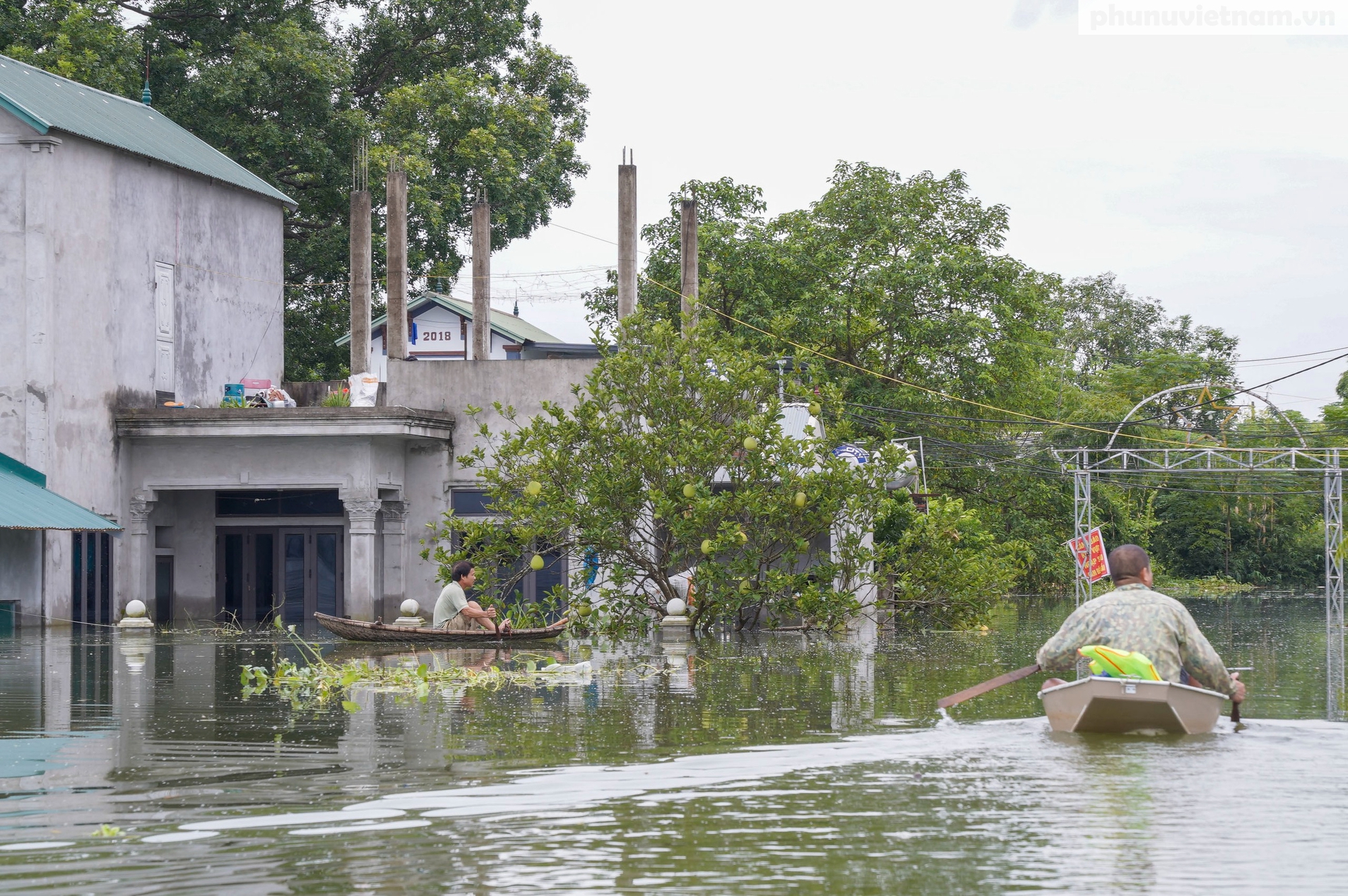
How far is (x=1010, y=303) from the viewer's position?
163ft

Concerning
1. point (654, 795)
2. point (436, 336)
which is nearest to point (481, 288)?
point (436, 336)

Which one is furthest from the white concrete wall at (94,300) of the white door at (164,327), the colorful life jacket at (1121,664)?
the colorful life jacket at (1121,664)

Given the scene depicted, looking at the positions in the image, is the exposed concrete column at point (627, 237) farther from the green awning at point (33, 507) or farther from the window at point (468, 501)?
the green awning at point (33, 507)

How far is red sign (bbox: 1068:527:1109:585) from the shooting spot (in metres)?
32.7

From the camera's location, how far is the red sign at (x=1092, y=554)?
1287 inches

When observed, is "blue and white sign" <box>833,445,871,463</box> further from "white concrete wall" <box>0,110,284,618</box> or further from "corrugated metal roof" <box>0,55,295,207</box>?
"corrugated metal roof" <box>0,55,295,207</box>

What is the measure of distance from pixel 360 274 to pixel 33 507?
1015 cm

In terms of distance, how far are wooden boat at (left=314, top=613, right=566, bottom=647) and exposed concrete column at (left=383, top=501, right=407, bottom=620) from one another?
8.84m

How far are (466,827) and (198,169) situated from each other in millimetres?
29447

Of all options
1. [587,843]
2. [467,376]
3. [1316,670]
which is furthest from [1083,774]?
[467,376]

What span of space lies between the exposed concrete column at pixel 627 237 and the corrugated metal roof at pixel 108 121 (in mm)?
8657

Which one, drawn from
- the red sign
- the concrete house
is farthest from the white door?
the red sign

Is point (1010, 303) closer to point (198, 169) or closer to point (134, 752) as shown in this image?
point (198, 169)

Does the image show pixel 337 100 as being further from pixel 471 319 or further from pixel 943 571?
pixel 943 571
